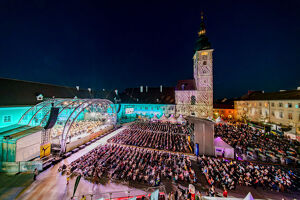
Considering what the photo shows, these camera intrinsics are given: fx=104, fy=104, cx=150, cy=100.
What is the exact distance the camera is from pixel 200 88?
3048 centimetres

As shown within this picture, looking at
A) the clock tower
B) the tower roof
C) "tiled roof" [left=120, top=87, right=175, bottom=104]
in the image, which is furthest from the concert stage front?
the tower roof

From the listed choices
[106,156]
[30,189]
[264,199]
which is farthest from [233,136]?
[30,189]

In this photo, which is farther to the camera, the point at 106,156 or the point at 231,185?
the point at 106,156

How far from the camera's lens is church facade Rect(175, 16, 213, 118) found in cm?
2909

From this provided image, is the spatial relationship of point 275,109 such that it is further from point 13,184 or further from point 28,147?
point 28,147

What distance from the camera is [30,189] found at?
298 inches

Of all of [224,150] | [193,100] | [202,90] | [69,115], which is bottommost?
[224,150]

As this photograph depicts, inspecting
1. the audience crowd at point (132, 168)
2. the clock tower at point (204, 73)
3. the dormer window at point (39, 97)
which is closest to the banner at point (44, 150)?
the audience crowd at point (132, 168)

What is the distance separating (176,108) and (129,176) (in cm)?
2667

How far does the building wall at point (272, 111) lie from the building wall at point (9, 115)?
5126cm

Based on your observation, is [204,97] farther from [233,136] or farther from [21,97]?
[21,97]

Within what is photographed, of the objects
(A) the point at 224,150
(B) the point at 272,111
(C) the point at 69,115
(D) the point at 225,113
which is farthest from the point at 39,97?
(D) the point at 225,113

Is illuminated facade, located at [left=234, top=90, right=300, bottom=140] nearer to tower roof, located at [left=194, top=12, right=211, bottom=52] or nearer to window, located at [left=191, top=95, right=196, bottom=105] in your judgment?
window, located at [left=191, top=95, right=196, bottom=105]

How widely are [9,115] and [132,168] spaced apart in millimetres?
23980
